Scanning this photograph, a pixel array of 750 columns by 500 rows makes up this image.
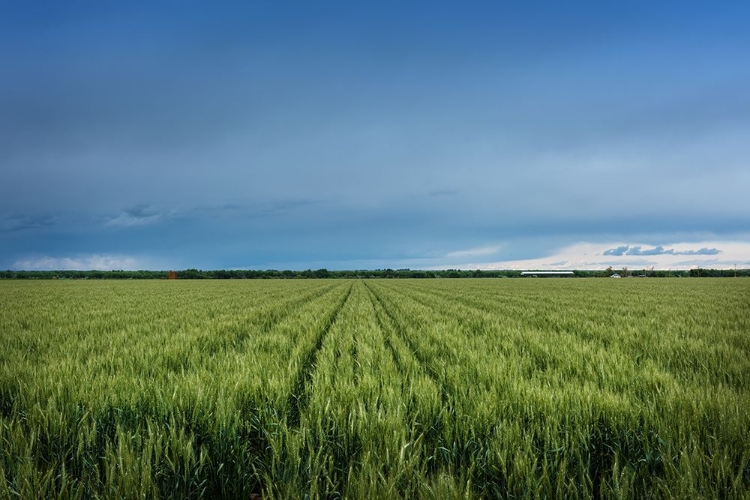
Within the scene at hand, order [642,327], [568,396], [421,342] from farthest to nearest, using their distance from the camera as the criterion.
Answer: [642,327]
[421,342]
[568,396]

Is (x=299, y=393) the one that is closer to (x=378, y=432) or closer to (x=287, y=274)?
(x=378, y=432)

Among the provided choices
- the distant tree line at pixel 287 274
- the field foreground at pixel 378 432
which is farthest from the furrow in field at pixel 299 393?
the distant tree line at pixel 287 274

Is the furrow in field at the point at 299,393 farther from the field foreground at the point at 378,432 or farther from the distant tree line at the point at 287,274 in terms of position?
the distant tree line at the point at 287,274

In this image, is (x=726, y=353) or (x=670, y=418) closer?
(x=670, y=418)

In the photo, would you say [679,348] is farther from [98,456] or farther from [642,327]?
[98,456]

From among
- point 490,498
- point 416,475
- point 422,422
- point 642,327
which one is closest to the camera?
point 416,475

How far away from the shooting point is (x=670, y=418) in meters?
2.79

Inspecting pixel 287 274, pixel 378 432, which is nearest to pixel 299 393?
pixel 378 432

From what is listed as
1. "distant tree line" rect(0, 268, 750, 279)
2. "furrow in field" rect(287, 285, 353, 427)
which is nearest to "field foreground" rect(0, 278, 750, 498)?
"furrow in field" rect(287, 285, 353, 427)

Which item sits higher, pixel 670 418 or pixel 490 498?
pixel 670 418

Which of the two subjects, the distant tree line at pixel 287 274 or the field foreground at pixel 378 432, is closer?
the field foreground at pixel 378 432

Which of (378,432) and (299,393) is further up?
(378,432)

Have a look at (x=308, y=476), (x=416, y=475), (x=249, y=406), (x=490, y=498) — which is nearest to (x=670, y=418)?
(x=490, y=498)

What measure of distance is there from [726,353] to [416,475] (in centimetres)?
585
